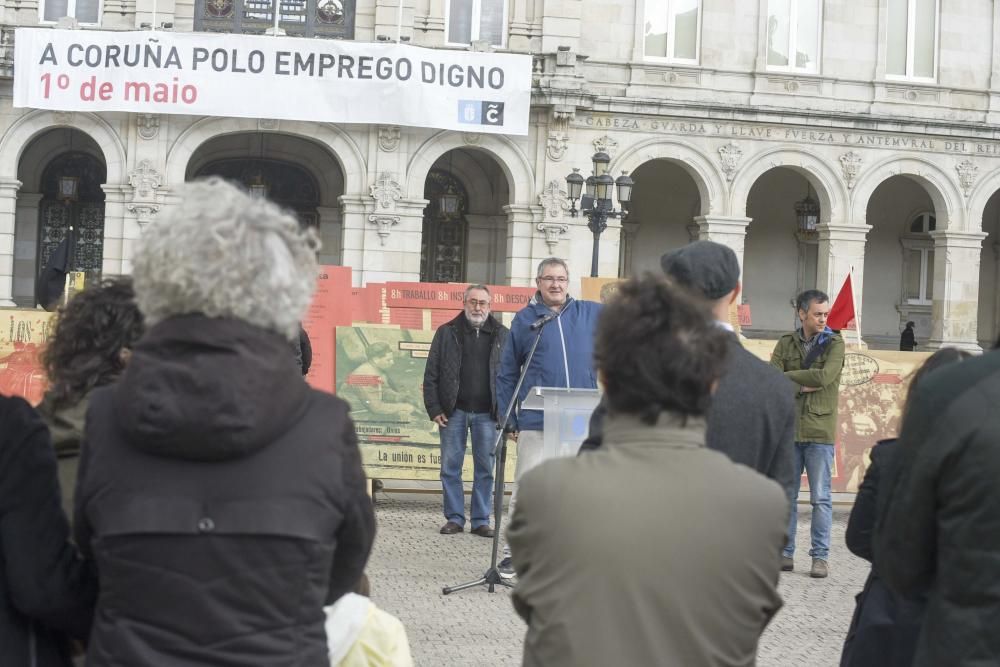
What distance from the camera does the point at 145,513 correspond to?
2.58 m

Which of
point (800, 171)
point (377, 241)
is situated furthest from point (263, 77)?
point (800, 171)

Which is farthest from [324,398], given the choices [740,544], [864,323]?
[864,323]

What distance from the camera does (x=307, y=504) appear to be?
263 cm

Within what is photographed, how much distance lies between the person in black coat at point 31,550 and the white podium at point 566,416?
4.26 m

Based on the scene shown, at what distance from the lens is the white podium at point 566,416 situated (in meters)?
6.89

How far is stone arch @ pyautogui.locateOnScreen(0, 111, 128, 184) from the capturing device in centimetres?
2319

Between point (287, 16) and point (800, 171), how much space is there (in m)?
10.5

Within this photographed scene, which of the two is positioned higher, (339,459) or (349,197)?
(349,197)

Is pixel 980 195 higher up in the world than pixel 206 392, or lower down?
higher up

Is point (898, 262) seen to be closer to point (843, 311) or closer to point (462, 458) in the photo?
point (843, 311)

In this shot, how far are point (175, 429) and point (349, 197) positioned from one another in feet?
70.5

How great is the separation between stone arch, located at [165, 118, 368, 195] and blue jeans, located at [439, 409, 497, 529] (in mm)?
13321

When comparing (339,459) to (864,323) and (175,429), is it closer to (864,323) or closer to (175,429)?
(175,429)

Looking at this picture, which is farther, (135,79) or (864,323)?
(864,323)
